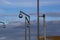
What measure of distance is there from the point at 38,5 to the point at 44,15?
475 centimetres

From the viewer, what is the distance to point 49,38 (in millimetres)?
35312

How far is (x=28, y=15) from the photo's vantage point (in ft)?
69.6

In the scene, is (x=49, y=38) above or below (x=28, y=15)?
below

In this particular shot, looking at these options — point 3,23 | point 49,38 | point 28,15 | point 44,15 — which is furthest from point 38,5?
point 49,38

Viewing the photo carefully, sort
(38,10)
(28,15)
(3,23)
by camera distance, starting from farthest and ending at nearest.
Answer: (3,23) → (28,15) → (38,10)

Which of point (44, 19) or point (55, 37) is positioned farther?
point (55, 37)

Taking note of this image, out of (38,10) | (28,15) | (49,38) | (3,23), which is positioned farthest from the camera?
(49,38)

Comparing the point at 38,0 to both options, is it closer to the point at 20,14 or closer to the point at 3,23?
the point at 20,14

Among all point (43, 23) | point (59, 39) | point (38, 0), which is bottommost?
point (59, 39)

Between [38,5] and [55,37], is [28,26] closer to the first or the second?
[38,5]

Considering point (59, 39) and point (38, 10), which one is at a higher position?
point (38, 10)

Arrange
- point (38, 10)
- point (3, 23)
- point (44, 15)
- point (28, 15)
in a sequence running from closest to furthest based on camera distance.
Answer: point (38, 10) → point (44, 15) → point (28, 15) → point (3, 23)

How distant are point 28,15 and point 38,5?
613 centimetres

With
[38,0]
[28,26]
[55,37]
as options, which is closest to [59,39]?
[55,37]
